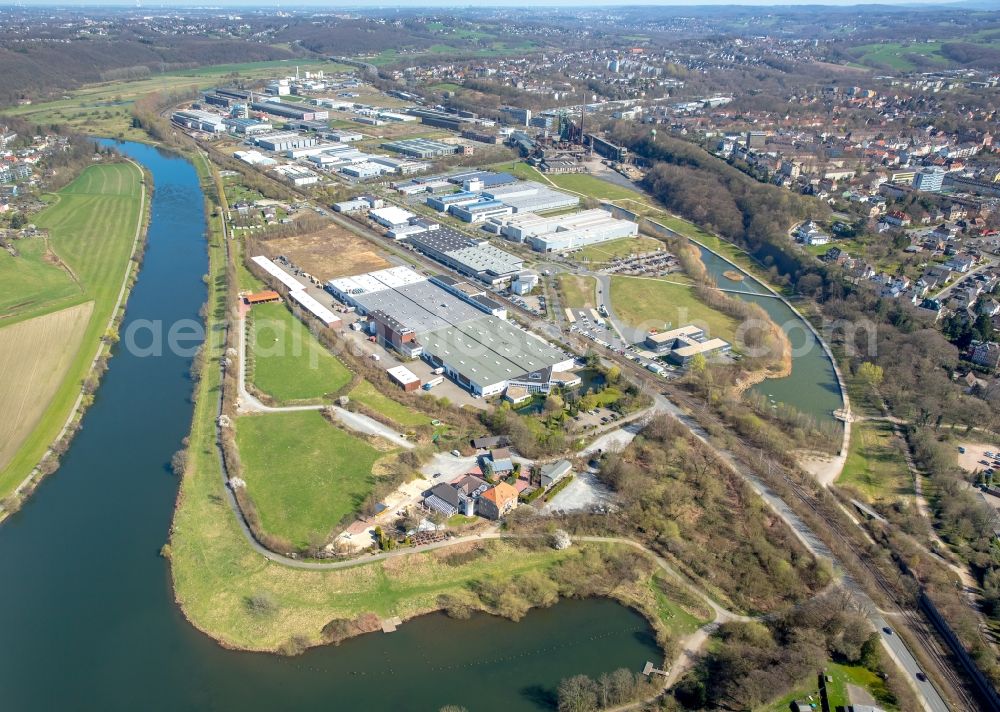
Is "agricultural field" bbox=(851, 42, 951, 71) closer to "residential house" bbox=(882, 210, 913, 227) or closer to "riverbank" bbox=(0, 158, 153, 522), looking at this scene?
"residential house" bbox=(882, 210, 913, 227)

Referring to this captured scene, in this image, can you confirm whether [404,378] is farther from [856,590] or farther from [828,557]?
[856,590]

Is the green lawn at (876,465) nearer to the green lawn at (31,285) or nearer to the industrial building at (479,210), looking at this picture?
the industrial building at (479,210)

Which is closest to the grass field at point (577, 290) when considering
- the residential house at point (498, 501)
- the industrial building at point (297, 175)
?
the residential house at point (498, 501)

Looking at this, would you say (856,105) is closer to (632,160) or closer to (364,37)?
(632,160)

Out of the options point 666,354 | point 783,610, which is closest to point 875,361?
point 666,354

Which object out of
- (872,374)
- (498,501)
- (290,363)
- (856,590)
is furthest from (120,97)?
(856,590)
